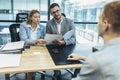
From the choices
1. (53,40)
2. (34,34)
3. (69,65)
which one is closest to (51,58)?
(69,65)

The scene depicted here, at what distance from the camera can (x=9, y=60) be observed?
173 centimetres

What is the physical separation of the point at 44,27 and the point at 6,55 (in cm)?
113

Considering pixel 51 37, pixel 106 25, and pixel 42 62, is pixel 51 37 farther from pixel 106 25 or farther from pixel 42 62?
pixel 106 25

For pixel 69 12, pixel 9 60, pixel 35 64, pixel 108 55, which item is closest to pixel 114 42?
pixel 108 55

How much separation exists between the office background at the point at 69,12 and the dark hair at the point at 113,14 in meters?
3.81

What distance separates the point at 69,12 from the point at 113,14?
14.6ft

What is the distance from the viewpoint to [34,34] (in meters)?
2.84

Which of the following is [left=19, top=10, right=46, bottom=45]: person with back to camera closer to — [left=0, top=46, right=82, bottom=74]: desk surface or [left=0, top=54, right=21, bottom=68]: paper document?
[left=0, top=46, right=82, bottom=74]: desk surface

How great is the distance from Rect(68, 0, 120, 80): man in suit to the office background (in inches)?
150

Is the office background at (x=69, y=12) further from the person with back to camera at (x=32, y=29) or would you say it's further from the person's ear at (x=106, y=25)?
the person's ear at (x=106, y=25)

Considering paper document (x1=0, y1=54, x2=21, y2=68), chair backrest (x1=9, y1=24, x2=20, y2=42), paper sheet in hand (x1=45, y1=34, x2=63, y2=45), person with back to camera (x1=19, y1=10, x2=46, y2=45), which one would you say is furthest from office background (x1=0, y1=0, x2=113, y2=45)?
paper document (x1=0, y1=54, x2=21, y2=68)

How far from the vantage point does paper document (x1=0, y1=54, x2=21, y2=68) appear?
1.62 m

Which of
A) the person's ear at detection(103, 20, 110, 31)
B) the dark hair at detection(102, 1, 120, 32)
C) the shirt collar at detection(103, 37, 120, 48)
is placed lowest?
the shirt collar at detection(103, 37, 120, 48)

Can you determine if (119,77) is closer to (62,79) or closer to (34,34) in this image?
(34,34)
